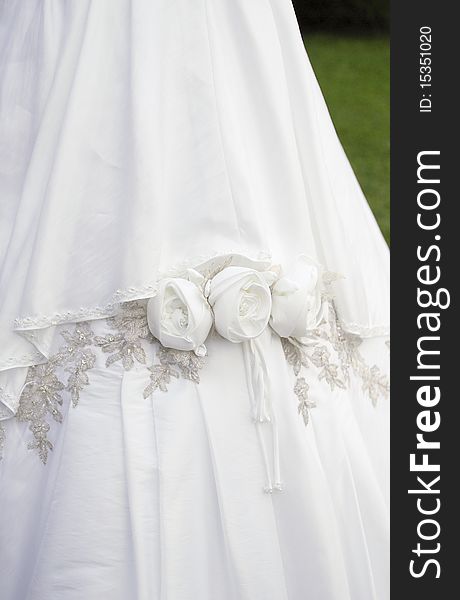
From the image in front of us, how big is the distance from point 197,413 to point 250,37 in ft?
1.89

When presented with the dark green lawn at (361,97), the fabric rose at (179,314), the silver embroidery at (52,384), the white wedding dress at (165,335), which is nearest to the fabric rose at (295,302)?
the white wedding dress at (165,335)

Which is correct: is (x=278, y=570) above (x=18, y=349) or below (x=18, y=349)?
below

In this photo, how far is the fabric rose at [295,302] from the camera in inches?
44.6

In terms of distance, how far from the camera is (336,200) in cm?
136

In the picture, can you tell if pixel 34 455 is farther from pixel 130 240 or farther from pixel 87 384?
pixel 130 240

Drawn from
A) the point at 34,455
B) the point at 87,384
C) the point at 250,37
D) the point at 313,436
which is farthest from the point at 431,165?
the point at 34,455

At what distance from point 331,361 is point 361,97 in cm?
196

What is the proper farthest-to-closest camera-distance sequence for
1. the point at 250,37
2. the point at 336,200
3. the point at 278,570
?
the point at 336,200 < the point at 250,37 < the point at 278,570

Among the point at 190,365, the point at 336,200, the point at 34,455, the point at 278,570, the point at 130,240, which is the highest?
the point at 336,200

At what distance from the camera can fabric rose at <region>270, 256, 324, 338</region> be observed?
1.13m

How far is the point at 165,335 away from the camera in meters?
1.08

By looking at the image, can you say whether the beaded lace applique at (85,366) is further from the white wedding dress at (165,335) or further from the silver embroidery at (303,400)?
the silver embroidery at (303,400)

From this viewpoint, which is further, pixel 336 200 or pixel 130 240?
pixel 336 200

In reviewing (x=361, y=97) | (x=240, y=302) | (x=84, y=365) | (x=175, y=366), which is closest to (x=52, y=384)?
(x=84, y=365)
